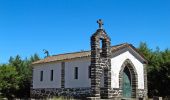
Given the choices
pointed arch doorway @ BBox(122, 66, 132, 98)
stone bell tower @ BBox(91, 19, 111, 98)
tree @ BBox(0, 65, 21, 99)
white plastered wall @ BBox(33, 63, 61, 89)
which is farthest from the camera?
tree @ BBox(0, 65, 21, 99)

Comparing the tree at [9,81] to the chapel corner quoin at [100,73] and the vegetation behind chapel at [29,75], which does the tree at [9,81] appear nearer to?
the vegetation behind chapel at [29,75]

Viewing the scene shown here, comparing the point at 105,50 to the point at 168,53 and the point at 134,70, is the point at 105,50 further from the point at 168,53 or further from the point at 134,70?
the point at 168,53

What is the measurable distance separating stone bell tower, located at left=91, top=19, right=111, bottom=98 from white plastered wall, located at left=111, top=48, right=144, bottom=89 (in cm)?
157

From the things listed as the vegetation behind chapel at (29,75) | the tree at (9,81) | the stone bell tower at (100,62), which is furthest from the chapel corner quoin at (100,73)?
the tree at (9,81)

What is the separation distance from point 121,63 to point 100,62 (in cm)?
393

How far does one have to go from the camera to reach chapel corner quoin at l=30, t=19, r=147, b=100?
1119 inches

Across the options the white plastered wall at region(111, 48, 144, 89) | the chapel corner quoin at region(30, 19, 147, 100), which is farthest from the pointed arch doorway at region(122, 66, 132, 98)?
the white plastered wall at region(111, 48, 144, 89)

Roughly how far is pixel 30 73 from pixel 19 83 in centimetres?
308

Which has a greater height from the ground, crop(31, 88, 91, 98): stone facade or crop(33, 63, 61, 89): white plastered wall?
crop(33, 63, 61, 89): white plastered wall

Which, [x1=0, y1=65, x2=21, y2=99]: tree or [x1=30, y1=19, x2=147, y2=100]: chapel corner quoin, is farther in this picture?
[x1=0, y1=65, x2=21, y2=99]: tree

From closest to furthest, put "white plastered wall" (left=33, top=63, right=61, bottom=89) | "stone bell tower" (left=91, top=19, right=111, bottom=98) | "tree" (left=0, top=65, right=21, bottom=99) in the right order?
1. "stone bell tower" (left=91, top=19, right=111, bottom=98)
2. "white plastered wall" (left=33, top=63, right=61, bottom=89)
3. "tree" (left=0, top=65, right=21, bottom=99)

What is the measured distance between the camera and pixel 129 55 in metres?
32.8

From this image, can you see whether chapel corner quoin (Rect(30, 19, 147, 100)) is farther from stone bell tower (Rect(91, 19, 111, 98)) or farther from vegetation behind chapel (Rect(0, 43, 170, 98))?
vegetation behind chapel (Rect(0, 43, 170, 98))

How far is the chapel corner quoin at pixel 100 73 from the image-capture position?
28.4 metres
